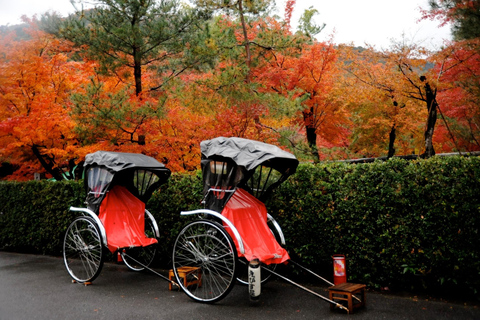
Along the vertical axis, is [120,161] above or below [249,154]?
below

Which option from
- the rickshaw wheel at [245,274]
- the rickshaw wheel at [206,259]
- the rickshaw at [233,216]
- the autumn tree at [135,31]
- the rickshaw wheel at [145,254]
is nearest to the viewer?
the rickshaw wheel at [206,259]

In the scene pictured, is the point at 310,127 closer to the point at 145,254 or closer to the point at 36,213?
the point at 145,254

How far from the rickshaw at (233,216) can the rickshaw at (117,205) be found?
108 centimetres

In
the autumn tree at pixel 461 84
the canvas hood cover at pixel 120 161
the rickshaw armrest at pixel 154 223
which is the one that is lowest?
the rickshaw armrest at pixel 154 223

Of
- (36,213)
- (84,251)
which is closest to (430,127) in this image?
(84,251)

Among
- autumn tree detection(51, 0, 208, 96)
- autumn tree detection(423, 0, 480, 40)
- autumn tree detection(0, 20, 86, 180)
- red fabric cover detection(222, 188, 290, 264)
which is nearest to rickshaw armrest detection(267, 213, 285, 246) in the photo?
red fabric cover detection(222, 188, 290, 264)

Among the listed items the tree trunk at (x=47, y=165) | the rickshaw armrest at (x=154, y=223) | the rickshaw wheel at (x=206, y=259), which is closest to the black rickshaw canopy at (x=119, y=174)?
the rickshaw armrest at (x=154, y=223)

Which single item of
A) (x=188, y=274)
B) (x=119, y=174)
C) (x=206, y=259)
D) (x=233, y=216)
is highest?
(x=119, y=174)

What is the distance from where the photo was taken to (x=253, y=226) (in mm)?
4668

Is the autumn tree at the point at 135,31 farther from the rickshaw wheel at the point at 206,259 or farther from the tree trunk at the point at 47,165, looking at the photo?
the rickshaw wheel at the point at 206,259

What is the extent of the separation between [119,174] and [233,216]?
86.1 inches

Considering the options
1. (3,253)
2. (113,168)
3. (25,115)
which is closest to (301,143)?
(113,168)

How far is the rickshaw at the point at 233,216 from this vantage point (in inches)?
171

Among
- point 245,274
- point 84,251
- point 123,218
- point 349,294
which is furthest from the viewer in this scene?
point 123,218
